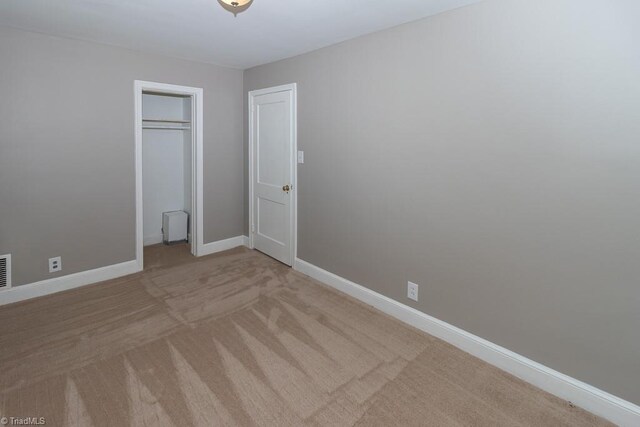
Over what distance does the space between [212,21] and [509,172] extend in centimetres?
236

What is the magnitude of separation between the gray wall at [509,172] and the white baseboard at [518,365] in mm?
55

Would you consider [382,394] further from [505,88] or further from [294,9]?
[294,9]

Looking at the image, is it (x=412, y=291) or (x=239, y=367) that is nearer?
(x=239, y=367)

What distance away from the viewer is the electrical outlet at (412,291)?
9.07 ft

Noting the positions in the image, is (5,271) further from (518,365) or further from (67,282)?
(518,365)

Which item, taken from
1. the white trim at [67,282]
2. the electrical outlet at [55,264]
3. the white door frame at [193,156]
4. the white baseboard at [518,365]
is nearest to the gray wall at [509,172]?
the white baseboard at [518,365]

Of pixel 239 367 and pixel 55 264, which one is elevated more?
pixel 55 264

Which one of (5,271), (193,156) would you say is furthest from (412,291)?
(5,271)

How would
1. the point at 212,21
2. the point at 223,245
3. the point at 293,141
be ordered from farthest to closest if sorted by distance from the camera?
the point at 223,245 < the point at 293,141 < the point at 212,21

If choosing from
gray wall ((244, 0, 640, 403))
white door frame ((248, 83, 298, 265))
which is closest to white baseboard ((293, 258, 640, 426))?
gray wall ((244, 0, 640, 403))

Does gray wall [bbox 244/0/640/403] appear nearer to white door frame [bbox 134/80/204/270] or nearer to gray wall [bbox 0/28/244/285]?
white door frame [bbox 134/80/204/270]

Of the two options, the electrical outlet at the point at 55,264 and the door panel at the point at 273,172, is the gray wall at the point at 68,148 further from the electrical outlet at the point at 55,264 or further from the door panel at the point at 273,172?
the door panel at the point at 273,172

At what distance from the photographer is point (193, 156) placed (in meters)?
4.18

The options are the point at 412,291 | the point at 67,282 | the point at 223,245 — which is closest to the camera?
the point at 412,291
